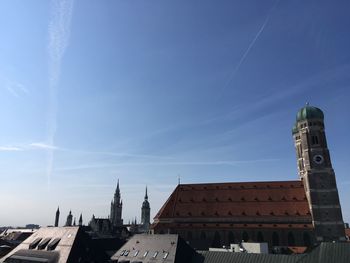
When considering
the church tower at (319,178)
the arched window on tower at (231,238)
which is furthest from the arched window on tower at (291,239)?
the arched window on tower at (231,238)

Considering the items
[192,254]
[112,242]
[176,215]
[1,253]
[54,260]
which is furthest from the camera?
[176,215]

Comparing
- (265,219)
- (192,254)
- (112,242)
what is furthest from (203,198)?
(192,254)

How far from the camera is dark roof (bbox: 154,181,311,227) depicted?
80312mm

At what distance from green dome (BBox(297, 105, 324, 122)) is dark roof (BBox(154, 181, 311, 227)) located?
18712 millimetres

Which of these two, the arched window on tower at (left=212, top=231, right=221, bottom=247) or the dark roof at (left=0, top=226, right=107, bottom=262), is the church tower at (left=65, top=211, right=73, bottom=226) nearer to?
the arched window on tower at (left=212, top=231, right=221, bottom=247)

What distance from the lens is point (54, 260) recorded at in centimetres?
4047

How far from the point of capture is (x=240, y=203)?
8662cm

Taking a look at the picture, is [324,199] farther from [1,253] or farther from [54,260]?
[1,253]

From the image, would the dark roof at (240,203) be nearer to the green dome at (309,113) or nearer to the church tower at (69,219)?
the green dome at (309,113)

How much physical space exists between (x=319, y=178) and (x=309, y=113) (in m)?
18.2

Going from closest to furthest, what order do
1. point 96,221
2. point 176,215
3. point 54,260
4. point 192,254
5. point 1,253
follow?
point 54,260, point 192,254, point 1,253, point 176,215, point 96,221

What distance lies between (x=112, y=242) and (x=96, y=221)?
200 feet

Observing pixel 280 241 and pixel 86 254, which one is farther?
pixel 280 241

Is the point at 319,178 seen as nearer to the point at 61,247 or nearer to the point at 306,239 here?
the point at 306,239
